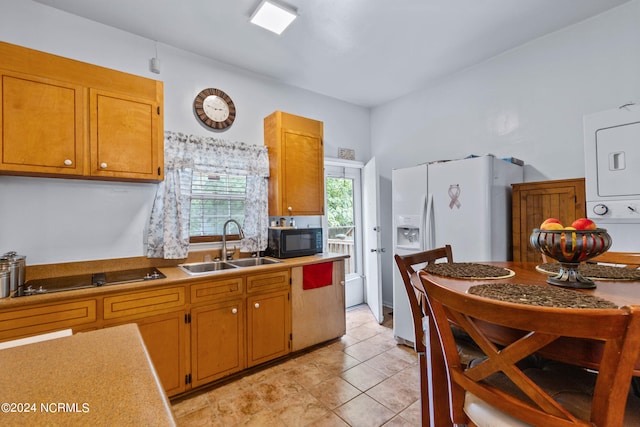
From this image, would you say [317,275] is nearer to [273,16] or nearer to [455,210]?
[455,210]

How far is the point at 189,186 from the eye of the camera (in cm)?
261

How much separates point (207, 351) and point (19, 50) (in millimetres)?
2322

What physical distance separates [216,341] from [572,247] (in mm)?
2248

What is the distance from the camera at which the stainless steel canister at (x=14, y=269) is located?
170 cm

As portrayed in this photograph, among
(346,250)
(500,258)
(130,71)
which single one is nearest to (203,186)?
(130,71)

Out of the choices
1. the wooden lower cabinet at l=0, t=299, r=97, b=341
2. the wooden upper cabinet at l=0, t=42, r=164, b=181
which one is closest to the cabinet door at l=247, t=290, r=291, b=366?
the wooden lower cabinet at l=0, t=299, r=97, b=341

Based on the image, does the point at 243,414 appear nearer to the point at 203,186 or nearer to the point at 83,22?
the point at 203,186

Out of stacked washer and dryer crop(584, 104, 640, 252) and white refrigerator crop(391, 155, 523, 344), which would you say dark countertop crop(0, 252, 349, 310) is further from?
stacked washer and dryer crop(584, 104, 640, 252)

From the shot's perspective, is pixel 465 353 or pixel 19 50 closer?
pixel 465 353

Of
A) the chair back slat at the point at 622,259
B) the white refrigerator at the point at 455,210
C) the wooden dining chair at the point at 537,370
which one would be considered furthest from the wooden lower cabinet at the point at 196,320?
the chair back slat at the point at 622,259

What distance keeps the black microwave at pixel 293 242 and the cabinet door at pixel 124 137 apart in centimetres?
119

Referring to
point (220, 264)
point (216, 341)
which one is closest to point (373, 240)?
point (220, 264)

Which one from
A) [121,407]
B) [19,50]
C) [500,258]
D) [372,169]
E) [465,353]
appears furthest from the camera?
[372,169]

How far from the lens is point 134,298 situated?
1.91 meters
